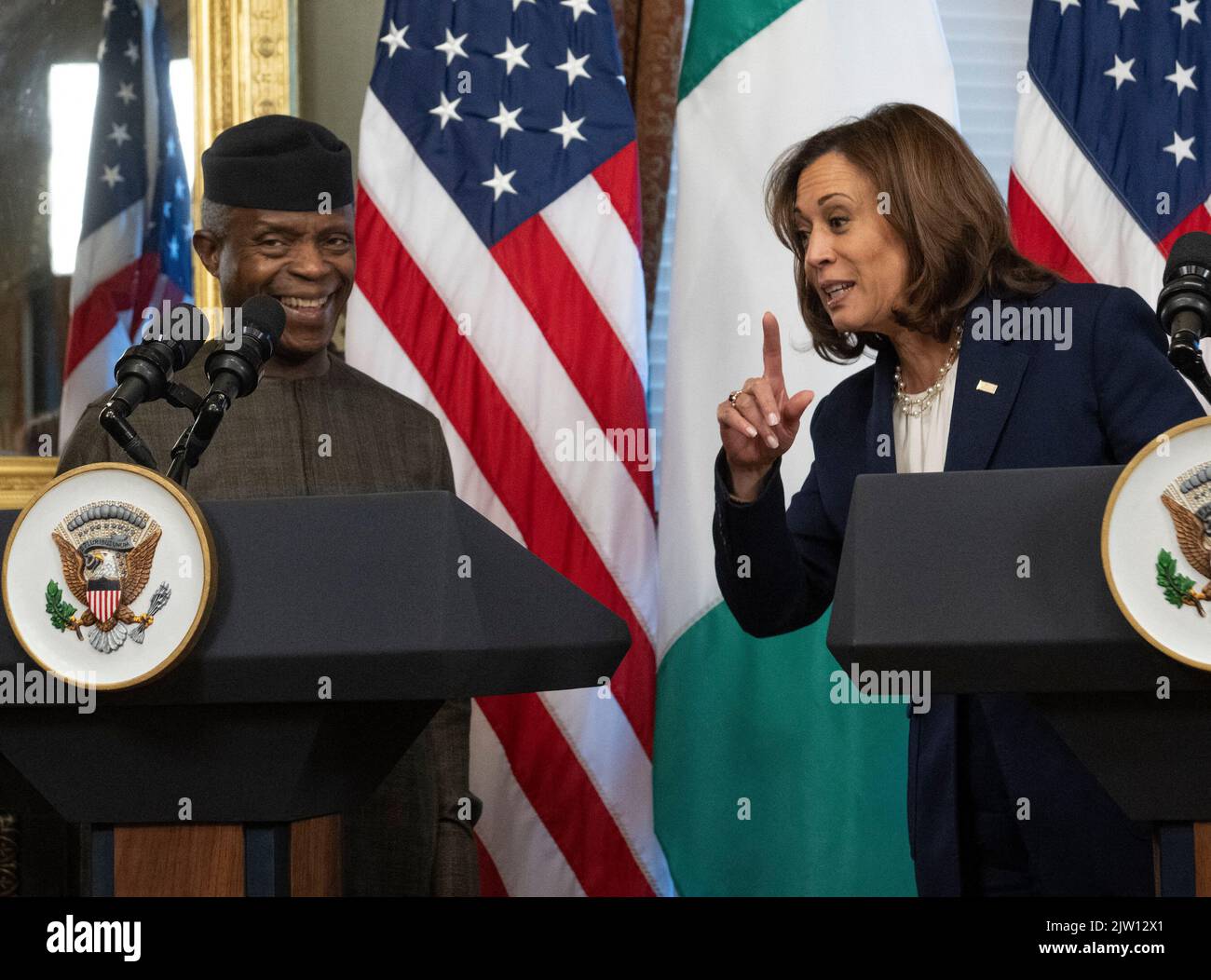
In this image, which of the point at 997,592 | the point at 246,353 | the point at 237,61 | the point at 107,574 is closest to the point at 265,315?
the point at 246,353

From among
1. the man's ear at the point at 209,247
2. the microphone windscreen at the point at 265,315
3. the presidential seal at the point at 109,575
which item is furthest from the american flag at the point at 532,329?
the presidential seal at the point at 109,575

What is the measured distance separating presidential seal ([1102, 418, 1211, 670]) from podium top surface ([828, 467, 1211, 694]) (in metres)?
0.02

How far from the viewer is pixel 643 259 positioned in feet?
10.0

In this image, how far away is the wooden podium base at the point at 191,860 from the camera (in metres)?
1.17

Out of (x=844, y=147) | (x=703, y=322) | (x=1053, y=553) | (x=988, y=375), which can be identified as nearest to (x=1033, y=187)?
(x=703, y=322)

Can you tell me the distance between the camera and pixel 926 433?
1.80 meters

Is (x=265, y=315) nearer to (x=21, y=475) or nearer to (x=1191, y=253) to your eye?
(x=1191, y=253)

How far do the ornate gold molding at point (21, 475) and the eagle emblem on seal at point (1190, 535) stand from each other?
2268 mm

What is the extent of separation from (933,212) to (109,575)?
1158 millimetres

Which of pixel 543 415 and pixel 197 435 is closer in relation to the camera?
pixel 197 435

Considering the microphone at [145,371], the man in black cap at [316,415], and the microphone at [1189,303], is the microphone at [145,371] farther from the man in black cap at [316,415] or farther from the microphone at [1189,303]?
the microphone at [1189,303]

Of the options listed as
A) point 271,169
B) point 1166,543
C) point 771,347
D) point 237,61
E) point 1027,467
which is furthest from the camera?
point 237,61

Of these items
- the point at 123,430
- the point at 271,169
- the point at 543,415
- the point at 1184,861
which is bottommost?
the point at 1184,861

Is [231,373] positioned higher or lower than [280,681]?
higher
